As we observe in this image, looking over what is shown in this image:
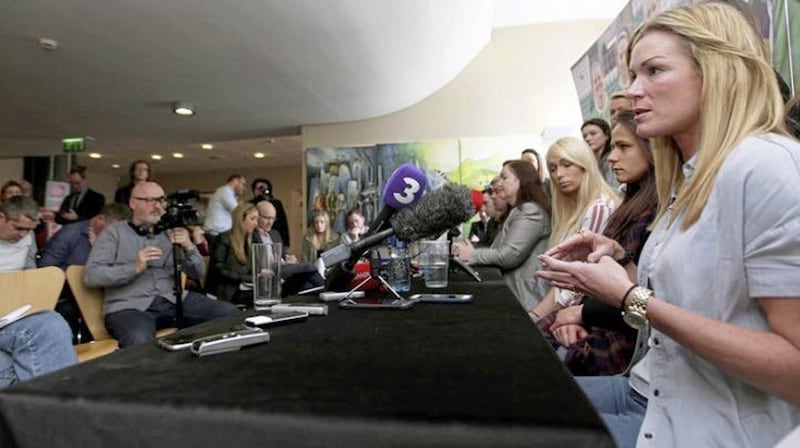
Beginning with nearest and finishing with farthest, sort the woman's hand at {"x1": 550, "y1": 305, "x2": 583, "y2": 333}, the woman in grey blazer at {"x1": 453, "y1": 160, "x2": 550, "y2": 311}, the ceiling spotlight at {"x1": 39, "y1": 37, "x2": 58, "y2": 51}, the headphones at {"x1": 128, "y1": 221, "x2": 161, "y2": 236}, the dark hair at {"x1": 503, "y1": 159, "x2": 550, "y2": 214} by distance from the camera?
the woman's hand at {"x1": 550, "y1": 305, "x2": 583, "y2": 333} < the woman in grey blazer at {"x1": 453, "y1": 160, "x2": 550, "y2": 311} < the dark hair at {"x1": 503, "y1": 159, "x2": 550, "y2": 214} < the headphones at {"x1": 128, "y1": 221, "x2": 161, "y2": 236} < the ceiling spotlight at {"x1": 39, "y1": 37, "x2": 58, "y2": 51}

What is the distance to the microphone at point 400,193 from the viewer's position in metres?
1.18

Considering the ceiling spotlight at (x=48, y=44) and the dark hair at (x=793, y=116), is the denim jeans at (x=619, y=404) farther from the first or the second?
the ceiling spotlight at (x=48, y=44)

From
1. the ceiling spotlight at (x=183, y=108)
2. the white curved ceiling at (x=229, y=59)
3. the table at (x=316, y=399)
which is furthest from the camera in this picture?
the ceiling spotlight at (x=183, y=108)

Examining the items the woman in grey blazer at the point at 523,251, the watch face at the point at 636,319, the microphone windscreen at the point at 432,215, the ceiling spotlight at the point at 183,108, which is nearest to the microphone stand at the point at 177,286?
the woman in grey blazer at the point at 523,251

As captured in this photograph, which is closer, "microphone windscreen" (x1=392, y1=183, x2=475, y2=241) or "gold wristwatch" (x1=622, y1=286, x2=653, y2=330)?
"gold wristwatch" (x1=622, y1=286, x2=653, y2=330)

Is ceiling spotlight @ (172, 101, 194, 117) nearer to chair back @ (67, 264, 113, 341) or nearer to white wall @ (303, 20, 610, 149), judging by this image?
white wall @ (303, 20, 610, 149)

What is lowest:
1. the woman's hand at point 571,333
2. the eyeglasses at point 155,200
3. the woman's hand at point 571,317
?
the woman's hand at point 571,333

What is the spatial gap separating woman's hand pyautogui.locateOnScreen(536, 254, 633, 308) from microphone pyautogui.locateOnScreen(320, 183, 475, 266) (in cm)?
32

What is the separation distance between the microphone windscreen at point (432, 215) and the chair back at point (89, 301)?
190 cm

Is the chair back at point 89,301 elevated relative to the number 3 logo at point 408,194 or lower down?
lower down

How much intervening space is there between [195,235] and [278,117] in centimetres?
174

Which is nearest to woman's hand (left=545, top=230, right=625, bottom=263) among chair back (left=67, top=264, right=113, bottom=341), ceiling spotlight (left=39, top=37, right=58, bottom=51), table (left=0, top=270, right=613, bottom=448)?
table (left=0, top=270, right=613, bottom=448)

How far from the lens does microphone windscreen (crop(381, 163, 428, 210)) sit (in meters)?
1.18

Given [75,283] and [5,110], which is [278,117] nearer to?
[5,110]
